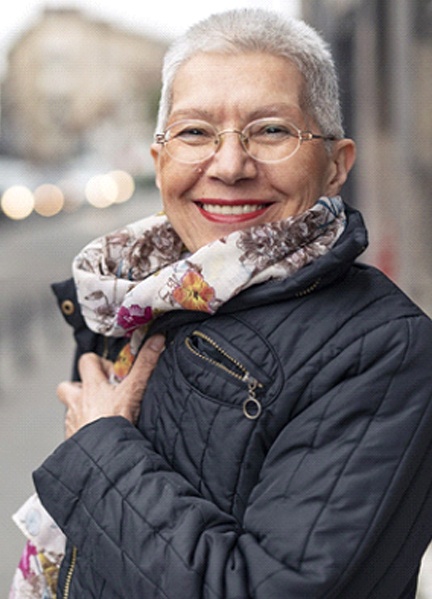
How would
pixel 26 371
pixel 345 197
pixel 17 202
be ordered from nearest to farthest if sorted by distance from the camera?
pixel 26 371 → pixel 345 197 → pixel 17 202

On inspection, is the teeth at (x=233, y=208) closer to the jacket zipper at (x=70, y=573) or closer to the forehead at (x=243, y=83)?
the forehead at (x=243, y=83)

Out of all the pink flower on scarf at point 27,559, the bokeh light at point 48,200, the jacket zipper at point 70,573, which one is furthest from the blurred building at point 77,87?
the jacket zipper at point 70,573

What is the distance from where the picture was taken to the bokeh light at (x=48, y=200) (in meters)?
30.1

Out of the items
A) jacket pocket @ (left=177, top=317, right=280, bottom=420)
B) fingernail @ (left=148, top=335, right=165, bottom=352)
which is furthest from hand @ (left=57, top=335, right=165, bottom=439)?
jacket pocket @ (left=177, top=317, right=280, bottom=420)

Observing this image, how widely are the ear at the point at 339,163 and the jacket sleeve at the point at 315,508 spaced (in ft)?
1.06

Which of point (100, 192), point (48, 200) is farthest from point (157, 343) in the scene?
point (100, 192)

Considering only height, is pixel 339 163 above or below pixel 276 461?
above

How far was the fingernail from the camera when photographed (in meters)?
1.67

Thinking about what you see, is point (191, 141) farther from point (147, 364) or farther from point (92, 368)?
point (92, 368)

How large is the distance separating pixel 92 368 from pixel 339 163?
2.16 ft

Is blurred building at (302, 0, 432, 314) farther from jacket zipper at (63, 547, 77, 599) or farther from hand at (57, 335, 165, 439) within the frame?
jacket zipper at (63, 547, 77, 599)

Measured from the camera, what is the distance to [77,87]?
81625 mm

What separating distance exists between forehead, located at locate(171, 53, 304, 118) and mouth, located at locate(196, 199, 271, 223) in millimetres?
157

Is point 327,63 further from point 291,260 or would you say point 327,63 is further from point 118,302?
point 118,302
